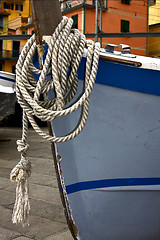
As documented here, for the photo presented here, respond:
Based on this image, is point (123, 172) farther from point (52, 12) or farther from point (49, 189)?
point (49, 189)

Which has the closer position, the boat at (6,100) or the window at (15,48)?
the boat at (6,100)

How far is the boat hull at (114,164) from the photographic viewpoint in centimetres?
172

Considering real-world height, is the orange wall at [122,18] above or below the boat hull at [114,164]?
above

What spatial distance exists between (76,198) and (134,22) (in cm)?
2211

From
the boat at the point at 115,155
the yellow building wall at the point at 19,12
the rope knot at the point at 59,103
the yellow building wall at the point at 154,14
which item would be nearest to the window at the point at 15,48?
the yellow building wall at the point at 19,12

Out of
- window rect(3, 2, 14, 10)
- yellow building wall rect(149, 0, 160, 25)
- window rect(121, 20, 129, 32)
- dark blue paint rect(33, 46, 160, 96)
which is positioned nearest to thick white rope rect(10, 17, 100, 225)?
dark blue paint rect(33, 46, 160, 96)

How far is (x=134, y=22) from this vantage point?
22078mm

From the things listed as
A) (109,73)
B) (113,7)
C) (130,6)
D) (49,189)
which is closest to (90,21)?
(113,7)

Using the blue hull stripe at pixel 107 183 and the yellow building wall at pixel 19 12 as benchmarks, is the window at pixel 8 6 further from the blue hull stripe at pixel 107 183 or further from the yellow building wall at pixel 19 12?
the blue hull stripe at pixel 107 183

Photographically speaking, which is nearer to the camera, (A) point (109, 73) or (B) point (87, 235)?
(A) point (109, 73)

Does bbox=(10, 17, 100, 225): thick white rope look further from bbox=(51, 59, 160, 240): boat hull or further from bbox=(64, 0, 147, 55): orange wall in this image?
Result: bbox=(64, 0, 147, 55): orange wall

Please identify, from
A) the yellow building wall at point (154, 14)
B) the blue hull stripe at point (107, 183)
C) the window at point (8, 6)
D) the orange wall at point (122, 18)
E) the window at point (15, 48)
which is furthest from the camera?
the window at point (8, 6)

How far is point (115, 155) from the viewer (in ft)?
5.79

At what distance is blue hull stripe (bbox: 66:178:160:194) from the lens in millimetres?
1788
